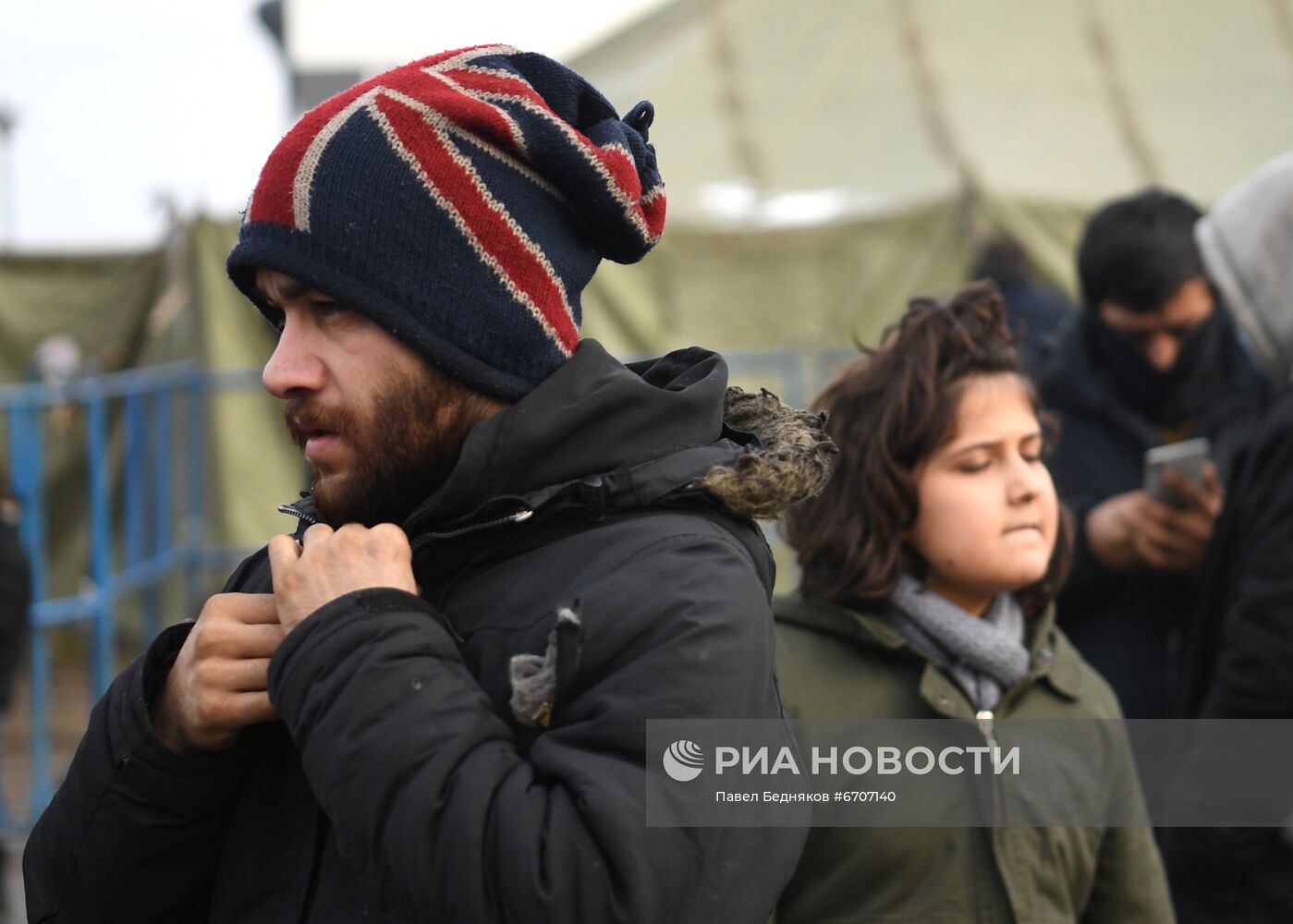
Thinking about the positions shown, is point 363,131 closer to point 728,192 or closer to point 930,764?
point 930,764

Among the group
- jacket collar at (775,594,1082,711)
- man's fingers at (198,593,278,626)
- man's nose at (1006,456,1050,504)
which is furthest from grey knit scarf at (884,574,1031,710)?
man's fingers at (198,593,278,626)

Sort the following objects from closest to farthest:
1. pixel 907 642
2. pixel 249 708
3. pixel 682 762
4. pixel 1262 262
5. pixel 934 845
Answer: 1. pixel 682 762
2. pixel 249 708
3. pixel 934 845
4. pixel 907 642
5. pixel 1262 262

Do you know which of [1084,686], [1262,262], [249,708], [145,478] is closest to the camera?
[249,708]

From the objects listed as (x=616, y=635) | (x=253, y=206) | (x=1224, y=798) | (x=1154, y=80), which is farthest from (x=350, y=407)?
(x=1154, y=80)

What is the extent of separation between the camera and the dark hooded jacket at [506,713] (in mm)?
1442

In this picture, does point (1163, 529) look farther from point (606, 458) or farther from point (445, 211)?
point (445, 211)

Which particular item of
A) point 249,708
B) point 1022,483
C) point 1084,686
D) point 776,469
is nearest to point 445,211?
point 776,469

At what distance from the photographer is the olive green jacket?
7.75 ft

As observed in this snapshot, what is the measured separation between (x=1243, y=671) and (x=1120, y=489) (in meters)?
0.99

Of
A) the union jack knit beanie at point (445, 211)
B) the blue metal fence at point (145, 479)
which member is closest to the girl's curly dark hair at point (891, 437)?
the union jack knit beanie at point (445, 211)

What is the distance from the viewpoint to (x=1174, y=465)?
3438 millimetres

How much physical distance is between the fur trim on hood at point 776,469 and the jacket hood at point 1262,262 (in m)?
1.87

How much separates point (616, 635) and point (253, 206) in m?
0.62

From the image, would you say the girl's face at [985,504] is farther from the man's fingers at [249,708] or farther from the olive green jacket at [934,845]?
the man's fingers at [249,708]
